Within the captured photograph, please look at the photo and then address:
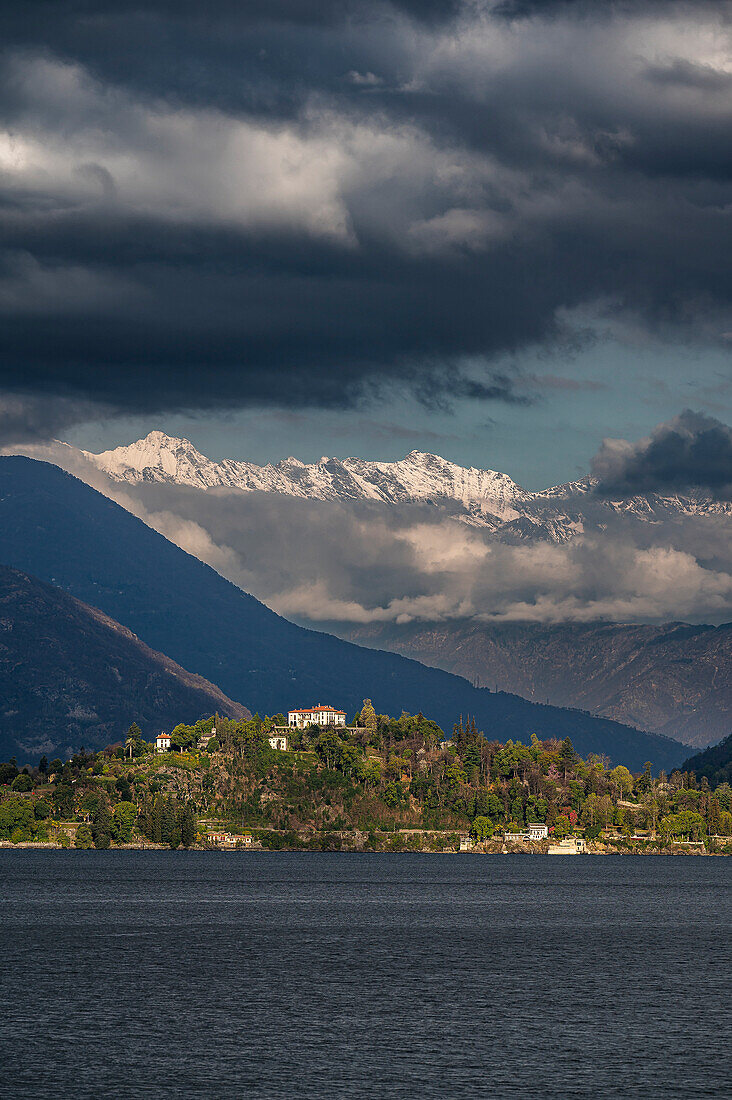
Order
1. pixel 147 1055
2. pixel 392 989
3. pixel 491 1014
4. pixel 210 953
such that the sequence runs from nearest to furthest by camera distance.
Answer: pixel 147 1055 → pixel 491 1014 → pixel 392 989 → pixel 210 953

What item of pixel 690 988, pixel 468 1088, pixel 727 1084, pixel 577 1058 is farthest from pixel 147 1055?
pixel 690 988

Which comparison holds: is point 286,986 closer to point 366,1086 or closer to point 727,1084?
point 366,1086

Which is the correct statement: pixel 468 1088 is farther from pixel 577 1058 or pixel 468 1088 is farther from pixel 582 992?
pixel 582 992

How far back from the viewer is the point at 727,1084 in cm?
10806

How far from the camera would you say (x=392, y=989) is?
155875mm

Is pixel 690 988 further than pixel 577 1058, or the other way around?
pixel 690 988

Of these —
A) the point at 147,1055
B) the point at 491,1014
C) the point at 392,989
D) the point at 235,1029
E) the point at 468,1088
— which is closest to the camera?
the point at 468,1088

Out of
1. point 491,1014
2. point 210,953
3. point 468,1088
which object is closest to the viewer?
point 468,1088

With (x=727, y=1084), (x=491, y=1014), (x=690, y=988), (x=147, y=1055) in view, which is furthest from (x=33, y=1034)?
(x=690, y=988)

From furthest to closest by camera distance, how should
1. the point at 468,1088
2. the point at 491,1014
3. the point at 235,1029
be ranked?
1. the point at 491,1014
2. the point at 235,1029
3. the point at 468,1088

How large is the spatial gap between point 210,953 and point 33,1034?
6794cm

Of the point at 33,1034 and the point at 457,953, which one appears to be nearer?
the point at 33,1034

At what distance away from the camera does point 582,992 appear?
15600 cm

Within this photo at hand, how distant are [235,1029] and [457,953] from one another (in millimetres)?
Answer: 71683
